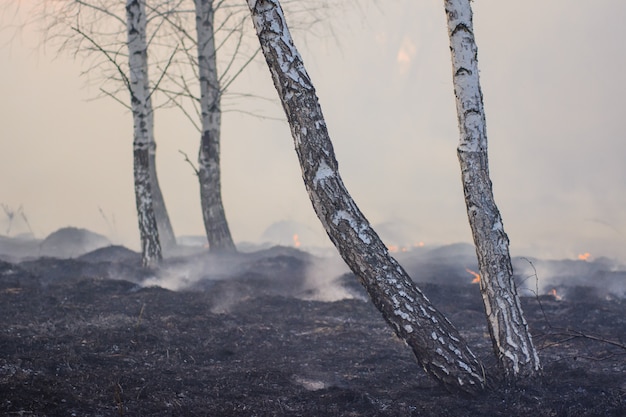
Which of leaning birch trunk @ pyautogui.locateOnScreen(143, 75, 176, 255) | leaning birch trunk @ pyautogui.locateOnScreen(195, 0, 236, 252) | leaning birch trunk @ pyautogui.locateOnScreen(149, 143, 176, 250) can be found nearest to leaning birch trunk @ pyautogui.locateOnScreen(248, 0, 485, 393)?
leaning birch trunk @ pyautogui.locateOnScreen(195, 0, 236, 252)

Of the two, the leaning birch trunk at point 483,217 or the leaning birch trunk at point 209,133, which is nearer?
the leaning birch trunk at point 483,217

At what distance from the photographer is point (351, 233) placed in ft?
17.4

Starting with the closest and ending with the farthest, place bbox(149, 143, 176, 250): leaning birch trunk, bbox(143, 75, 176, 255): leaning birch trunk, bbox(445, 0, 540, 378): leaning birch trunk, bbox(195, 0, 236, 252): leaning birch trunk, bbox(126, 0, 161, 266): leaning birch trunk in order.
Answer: bbox(445, 0, 540, 378): leaning birch trunk
bbox(126, 0, 161, 266): leaning birch trunk
bbox(195, 0, 236, 252): leaning birch trunk
bbox(143, 75, 176, 255): leaning birch trunk
bbox(149, 143, 176, 250): leaning birch trunk

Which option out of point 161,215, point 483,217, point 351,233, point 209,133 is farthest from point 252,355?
point 161,215

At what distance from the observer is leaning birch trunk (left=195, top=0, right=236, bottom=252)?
579 inches

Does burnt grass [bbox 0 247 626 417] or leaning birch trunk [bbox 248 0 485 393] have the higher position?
leaning birch trunk [bbox 248 0 485 393]

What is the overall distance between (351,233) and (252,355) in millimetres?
2328

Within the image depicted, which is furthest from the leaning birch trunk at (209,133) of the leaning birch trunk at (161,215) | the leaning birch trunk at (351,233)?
the leaning birch trunk at (351,233)

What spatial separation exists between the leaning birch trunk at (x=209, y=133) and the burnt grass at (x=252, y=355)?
3.67m

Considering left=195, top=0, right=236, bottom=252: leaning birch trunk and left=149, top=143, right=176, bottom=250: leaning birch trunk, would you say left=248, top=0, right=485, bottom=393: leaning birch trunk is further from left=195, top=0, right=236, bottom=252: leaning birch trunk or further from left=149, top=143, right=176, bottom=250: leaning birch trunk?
left=149, top=143, right=176, bottom=250: leaning birch trunk

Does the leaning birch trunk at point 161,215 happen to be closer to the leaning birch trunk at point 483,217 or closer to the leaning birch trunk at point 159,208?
the leaning birch trunk at point 159,208

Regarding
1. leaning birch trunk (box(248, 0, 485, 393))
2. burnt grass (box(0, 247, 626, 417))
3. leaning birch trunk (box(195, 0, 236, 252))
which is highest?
leaning birch trunk (box(195, 0, 236, 252))

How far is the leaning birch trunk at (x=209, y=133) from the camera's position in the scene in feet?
48.3

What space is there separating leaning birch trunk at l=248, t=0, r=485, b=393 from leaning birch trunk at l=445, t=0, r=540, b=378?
0.39 m
